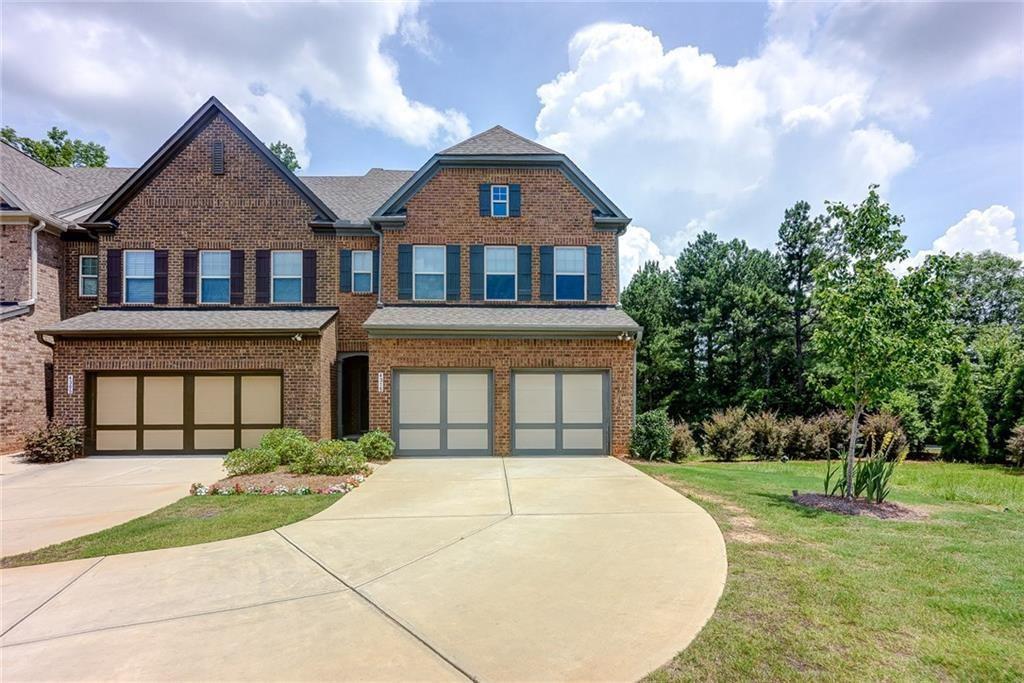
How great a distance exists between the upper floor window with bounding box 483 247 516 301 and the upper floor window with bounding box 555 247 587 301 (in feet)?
4.72

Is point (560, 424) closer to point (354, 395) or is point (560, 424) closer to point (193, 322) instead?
point (354, 395)

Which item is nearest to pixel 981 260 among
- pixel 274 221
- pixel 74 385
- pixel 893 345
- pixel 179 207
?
pixel 893 345

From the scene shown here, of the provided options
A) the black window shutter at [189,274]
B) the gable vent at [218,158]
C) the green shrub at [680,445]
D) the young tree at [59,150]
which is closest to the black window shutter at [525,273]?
the green shrub at [680,445]

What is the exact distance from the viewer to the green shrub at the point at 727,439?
16.4 m

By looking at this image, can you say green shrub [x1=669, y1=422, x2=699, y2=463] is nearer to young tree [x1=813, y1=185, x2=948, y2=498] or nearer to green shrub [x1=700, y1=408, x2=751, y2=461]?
green shrub [x1=700, y1=408, x2=751, y2=461]

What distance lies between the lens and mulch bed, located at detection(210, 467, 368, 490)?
945 cm

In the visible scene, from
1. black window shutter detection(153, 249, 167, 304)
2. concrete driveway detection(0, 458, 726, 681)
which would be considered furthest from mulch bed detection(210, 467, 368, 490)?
black window shutter detection(153, 249, 167, 304)

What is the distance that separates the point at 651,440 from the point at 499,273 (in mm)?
6869

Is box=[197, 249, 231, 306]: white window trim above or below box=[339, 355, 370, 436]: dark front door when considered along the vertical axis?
above

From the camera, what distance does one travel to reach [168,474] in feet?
36.9

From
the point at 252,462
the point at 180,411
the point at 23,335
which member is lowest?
the point at 252,462

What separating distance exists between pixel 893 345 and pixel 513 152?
1134 cm

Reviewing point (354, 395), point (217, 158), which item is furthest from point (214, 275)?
point (354, 395)

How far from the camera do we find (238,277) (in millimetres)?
15641
